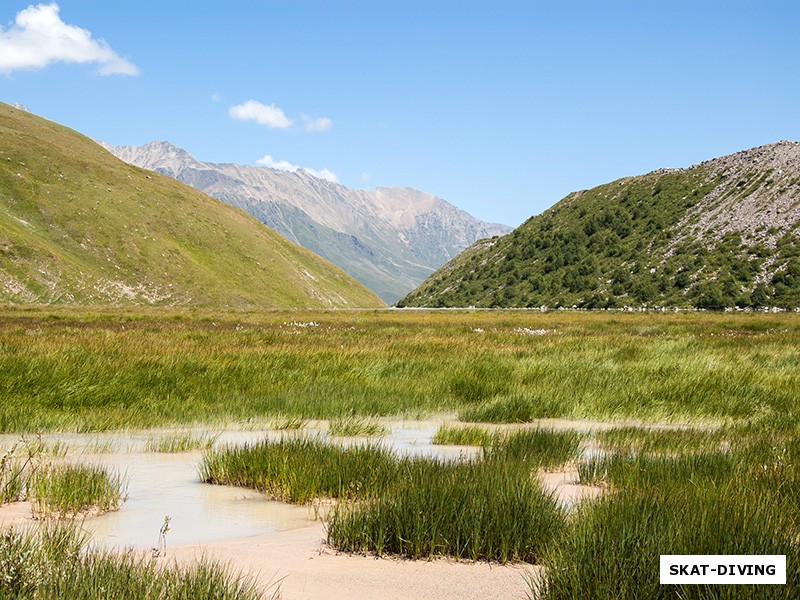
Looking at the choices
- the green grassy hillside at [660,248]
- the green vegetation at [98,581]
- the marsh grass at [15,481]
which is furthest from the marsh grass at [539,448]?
the green grassy hillside at [660,248]

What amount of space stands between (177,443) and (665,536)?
30.7 ft

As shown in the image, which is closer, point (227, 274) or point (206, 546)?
point (206, 546)

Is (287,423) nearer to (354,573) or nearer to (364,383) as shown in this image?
(364,383)

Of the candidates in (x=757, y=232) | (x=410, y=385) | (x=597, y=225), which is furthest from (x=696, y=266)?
(x=410, y=385)

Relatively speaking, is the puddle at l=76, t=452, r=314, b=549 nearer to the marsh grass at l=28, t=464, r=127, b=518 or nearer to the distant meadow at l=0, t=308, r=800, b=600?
the marsh grass at l=28, t=464, r=127, b=518

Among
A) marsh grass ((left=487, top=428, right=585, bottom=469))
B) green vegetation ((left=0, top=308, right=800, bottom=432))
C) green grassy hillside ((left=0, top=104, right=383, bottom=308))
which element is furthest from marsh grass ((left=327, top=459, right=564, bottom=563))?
green grassy hillside ((left=0, top=104, right=383, bottom=308))

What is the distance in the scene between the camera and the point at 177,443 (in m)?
13.0

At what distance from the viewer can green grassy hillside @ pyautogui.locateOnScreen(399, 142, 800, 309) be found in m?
97.3

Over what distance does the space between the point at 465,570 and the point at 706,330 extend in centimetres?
4511

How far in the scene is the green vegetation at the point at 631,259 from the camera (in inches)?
3784

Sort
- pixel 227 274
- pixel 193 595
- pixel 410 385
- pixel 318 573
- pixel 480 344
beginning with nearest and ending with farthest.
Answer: pixel 193 595 < pixel 318 573 < pixel 410 385 < pixel 480 344 < pixel 227 274

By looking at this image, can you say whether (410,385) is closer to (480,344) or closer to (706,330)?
(480,344)

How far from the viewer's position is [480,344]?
33.8 meters

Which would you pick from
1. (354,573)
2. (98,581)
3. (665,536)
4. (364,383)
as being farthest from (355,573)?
(364,383)
